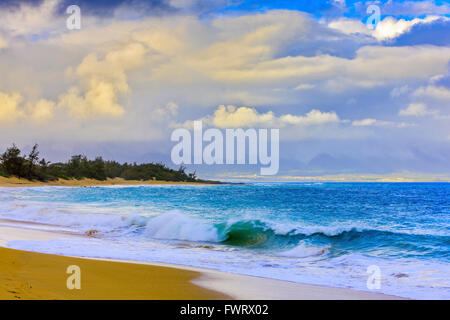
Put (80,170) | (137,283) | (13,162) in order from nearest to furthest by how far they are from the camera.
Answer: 1. (137,283)
2. (13,162)
3. (80,170)

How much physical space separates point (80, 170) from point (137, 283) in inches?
3726

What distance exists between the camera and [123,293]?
674cm

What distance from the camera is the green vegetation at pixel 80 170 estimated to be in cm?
7594

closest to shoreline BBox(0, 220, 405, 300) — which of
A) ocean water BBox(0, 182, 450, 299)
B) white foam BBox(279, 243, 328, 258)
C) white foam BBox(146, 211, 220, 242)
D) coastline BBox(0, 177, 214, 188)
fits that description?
ocean water BBox(0, 182, 450, 299)

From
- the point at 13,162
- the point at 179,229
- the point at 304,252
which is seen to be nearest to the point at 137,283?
the point at 304,252

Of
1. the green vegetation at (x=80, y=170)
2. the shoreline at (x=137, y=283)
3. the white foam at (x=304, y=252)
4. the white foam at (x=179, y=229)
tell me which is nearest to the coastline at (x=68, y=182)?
the green vegetation at (x=80, y=170)

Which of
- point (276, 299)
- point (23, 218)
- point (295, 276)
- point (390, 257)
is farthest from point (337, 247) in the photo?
point (23, 218)

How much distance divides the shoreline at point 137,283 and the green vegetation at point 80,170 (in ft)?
240

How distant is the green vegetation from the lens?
75.9m

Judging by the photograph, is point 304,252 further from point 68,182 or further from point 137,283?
point 68,182

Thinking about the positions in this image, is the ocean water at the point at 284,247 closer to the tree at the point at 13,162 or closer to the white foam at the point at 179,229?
the white foam at the point at 179,229

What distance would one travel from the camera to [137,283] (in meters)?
7.66

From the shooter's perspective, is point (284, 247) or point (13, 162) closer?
point (284, 247)
